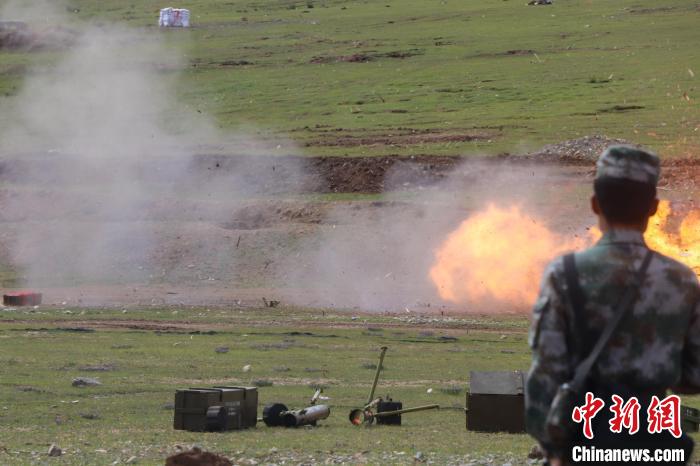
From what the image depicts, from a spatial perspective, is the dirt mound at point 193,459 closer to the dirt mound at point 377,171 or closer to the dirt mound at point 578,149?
the dirt mound at point 377,171

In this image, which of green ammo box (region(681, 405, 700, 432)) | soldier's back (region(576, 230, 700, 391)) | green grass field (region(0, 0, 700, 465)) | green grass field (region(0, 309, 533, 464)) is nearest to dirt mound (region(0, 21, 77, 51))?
green grass field (region(0, 0, 700, 465))

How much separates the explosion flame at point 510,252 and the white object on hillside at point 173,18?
59739mm

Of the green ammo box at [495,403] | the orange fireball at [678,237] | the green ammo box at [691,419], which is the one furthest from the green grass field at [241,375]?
the orange fireball at [678,237]

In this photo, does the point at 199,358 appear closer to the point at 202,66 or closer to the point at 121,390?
the point at 121,390

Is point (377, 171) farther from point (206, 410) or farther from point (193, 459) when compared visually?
point (193, 459)

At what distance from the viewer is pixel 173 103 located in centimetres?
6750

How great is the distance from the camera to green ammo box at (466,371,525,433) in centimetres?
1675

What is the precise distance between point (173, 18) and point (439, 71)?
27718mm

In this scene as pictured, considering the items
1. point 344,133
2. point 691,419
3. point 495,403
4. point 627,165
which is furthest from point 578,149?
point 627,165

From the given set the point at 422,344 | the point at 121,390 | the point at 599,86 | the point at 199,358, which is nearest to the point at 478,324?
the point at 422,344

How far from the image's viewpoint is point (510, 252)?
3859 centimetres

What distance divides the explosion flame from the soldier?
30.3m

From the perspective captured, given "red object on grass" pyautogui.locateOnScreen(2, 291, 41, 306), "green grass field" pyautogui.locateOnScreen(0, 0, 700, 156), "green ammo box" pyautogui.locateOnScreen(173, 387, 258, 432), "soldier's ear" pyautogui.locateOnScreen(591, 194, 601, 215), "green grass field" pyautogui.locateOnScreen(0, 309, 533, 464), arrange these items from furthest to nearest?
"green grass field" pyautogui.locateOnScreen(0, 0, 700, 156) < "red object on grass" pyautogui.locateOnScreen(2, 291, 41, 306) < "green ammo box" pyautogui.locateOnScreen(173, 387, 258, 432) < "green grass field" pyautogui.locateOnScreen(0, 309, 533, 464) < "soldier's ear" pyautogui.locateOnScreen(591, 194, 601, 215)

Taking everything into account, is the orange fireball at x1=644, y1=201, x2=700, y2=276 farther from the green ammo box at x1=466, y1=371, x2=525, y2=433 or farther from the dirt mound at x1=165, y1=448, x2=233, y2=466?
the dirt mound at x1=165, y1=448, x2=233, y2=466
